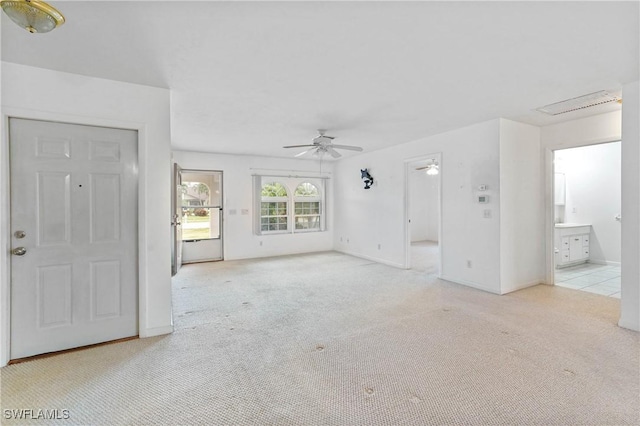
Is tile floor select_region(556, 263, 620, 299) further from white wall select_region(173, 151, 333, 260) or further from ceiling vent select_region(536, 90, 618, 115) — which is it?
white wall select_region(173, 151, 333, 260)

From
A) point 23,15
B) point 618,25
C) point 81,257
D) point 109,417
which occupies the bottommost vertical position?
point 109,417

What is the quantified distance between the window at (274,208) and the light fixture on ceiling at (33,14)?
5.34 metres

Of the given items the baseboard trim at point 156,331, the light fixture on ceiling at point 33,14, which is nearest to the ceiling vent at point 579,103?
the light fixture on ceiling at point 33,14

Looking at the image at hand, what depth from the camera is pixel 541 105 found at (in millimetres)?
3518

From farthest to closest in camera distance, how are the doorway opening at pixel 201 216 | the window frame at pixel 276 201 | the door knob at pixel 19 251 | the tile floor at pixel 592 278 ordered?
the window frame at pixel 276 201
the doorway opening at pixel 201 216
the tile floor at pixel 592 278
the door knob at pixel 19 251

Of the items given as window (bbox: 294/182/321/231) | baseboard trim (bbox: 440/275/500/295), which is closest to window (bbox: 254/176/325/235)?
window (bbox: 294/182/321/231)

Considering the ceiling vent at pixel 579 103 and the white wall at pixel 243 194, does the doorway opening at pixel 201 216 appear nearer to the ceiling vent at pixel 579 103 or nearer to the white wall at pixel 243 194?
the white wall at pixel 243 194

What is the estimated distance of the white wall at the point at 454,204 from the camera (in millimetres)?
4172

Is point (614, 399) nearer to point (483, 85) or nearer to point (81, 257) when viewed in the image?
point (483, 85)

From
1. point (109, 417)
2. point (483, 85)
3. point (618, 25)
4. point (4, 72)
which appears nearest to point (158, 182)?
point (4, 72)

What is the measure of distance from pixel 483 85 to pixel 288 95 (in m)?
2.04

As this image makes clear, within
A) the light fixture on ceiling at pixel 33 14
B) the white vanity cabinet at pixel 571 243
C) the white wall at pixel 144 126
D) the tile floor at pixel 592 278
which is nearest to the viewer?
the light fixture on ceiling at pixel 33 14

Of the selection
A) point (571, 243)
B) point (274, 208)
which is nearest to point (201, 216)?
point (274, 208)

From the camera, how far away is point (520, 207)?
4.30 metres
